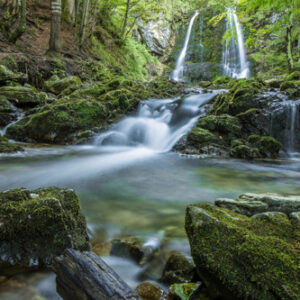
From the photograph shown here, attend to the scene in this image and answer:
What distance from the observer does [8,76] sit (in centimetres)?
958

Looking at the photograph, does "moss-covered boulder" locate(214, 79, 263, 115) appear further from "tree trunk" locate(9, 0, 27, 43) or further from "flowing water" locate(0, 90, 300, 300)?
"tree trunk" locate(9, 0, 27, 43)

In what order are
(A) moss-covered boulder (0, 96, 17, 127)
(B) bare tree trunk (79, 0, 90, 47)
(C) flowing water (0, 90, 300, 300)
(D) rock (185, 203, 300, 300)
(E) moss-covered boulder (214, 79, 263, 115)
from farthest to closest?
1. (B) bare tree trunk (79, 0, 90, 47)
2. (E) moss-covered boulder (214, 79, 263, 115)
3. (A) moss-covered boulder (0, 96, 17, 127)
4. (C) flowing water (0, 90, 300, 300)
5. (D) rock (185, 203, 300, 300)

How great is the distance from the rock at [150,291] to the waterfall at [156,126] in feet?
→ 20.4

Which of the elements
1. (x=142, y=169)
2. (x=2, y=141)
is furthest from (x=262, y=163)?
(x=2, y=141)

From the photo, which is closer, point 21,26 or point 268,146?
point 268,146

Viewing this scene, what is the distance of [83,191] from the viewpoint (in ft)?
12.5

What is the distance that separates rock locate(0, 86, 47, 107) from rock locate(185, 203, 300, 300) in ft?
30.6

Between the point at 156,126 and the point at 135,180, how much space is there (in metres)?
4.77

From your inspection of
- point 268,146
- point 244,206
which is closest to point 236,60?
point 268,146

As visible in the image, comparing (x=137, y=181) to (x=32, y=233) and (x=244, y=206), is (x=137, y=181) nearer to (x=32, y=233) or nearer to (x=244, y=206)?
(x=244, y=206)

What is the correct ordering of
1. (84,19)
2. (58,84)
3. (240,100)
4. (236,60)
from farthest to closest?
(236,60)
(84,19)
(58,84)
(240,100)

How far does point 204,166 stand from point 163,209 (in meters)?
3.05

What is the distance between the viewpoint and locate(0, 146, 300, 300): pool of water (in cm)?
262

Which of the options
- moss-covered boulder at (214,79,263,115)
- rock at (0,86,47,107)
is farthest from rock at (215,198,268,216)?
rock at (0,86,47,107)
